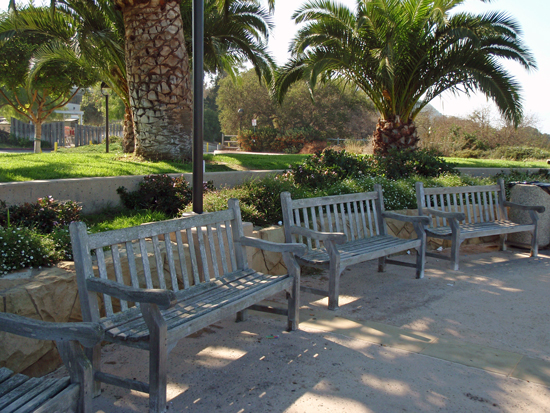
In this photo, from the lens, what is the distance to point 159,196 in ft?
20.0

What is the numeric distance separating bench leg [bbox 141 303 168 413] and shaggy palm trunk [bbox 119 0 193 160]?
21.9 ft

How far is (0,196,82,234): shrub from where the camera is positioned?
4328 millimetres

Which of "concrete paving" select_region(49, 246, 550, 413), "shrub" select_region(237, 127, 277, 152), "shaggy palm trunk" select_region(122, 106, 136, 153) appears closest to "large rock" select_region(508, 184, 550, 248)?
"concrete paving" select_region(49, 246, 550, 413)

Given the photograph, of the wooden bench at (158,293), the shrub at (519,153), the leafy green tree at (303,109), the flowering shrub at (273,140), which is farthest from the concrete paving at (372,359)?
the leafy green tree at (303,109)

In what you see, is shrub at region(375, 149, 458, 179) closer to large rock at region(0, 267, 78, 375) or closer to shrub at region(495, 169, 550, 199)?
shrub at region(495, 169, 550, 199)

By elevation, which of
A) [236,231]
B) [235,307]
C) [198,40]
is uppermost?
[198,40]

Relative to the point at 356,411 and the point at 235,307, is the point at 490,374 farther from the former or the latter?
the point at 235,307

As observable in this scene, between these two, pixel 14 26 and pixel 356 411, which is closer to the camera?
pixel 356 411

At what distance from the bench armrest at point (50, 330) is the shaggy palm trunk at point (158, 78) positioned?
7.01m

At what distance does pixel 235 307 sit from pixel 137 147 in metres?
6.66

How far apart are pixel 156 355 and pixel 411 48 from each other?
10081mm

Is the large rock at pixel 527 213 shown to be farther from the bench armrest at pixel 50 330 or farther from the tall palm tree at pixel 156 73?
the bench armrest at pixel 50 330

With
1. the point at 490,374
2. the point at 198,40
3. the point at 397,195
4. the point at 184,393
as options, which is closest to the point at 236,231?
the point at 184,393

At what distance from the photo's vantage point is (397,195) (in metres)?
6.95
